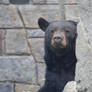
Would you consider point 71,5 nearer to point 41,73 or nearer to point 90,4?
point 41,73

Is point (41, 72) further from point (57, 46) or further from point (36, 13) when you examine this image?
point (57, 46)

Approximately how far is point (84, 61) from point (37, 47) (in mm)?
4693

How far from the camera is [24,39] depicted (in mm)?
7879

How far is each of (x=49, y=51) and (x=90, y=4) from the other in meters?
3.14

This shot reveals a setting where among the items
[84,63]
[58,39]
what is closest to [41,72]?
[58,39]

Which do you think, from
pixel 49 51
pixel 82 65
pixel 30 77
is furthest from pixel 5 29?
pixel 82 65

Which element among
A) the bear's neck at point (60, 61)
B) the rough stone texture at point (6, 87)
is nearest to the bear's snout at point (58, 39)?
the bear's neck at point (60, 61)

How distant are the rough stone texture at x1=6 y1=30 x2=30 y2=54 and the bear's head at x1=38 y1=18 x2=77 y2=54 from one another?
1.63 metres

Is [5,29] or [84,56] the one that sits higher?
[84,56]

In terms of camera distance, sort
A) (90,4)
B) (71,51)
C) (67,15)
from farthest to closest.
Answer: (67,15) < (71,51) < (90,4)

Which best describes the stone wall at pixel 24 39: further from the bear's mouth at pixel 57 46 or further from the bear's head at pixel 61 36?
the bear's mouth at pixel 57 46

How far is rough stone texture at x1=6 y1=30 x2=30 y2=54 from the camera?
788cm

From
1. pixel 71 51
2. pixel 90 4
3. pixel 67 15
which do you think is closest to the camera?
pixel 90 4

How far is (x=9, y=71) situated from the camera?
8125 mm
